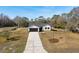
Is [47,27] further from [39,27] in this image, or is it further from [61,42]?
[61,42]

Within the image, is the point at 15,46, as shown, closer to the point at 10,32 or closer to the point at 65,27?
the point at 10,32

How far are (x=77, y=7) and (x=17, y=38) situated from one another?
2.79 ft

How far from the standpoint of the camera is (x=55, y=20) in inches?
107

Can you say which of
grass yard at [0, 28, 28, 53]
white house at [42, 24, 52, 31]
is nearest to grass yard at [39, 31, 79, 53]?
white house at [42, 24, 52, 31]

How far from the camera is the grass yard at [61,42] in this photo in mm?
2686

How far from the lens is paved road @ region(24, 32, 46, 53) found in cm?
269

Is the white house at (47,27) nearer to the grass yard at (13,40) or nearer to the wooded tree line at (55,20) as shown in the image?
the wooded tree line at (55,20)

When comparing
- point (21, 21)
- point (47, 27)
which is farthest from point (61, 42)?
point (21, 21)

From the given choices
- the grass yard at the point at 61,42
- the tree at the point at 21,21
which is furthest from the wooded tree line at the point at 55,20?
the grass yard at the point at 61,42

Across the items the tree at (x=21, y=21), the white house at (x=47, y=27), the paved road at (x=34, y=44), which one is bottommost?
the paved road at (x=34, y=44)

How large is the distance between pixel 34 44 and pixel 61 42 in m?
0.34

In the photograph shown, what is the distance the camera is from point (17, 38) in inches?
106

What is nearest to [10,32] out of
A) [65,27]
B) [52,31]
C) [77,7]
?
[52,31]

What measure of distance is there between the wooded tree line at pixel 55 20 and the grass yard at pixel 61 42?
103mm
